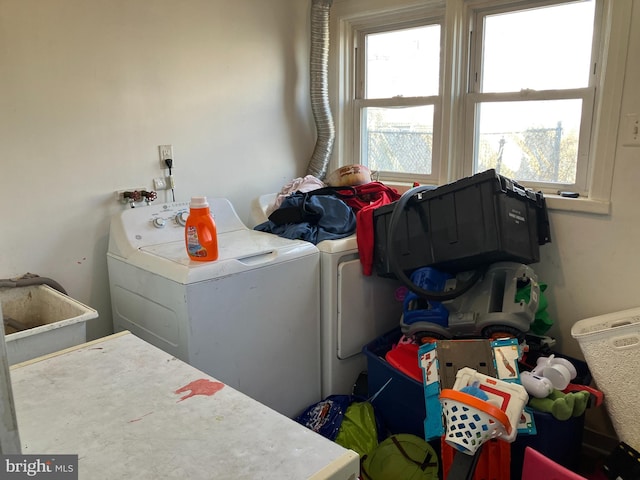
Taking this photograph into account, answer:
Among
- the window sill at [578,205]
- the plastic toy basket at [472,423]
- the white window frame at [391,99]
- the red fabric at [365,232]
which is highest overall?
the white window frame at [391,99]

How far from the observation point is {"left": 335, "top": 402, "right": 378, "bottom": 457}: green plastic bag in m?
1.89

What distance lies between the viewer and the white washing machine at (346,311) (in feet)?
6.77

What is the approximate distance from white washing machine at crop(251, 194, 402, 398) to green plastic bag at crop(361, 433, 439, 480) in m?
0.42

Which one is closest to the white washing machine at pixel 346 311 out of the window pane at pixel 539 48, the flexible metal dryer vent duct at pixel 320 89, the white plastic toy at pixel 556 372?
the white plastic toy at pixel 556 372

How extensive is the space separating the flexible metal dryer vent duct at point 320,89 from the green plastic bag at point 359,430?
4.61 ft

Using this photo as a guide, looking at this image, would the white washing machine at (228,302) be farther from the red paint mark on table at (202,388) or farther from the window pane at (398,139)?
the window pane at (398,139)

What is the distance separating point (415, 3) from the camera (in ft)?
8.21

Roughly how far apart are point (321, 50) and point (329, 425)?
6.60 ft

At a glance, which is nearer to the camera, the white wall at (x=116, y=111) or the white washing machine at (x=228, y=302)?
the white washing machine at (x=228, y=302)

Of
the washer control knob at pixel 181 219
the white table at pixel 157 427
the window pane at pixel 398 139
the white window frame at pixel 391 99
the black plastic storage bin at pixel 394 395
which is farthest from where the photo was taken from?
the window pane at pixel 398 139

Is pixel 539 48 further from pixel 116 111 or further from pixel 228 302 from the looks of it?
pixel 116 111

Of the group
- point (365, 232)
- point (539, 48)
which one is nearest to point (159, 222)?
point (365, 232)

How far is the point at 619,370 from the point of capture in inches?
63.9

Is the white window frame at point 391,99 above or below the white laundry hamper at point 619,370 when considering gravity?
above
